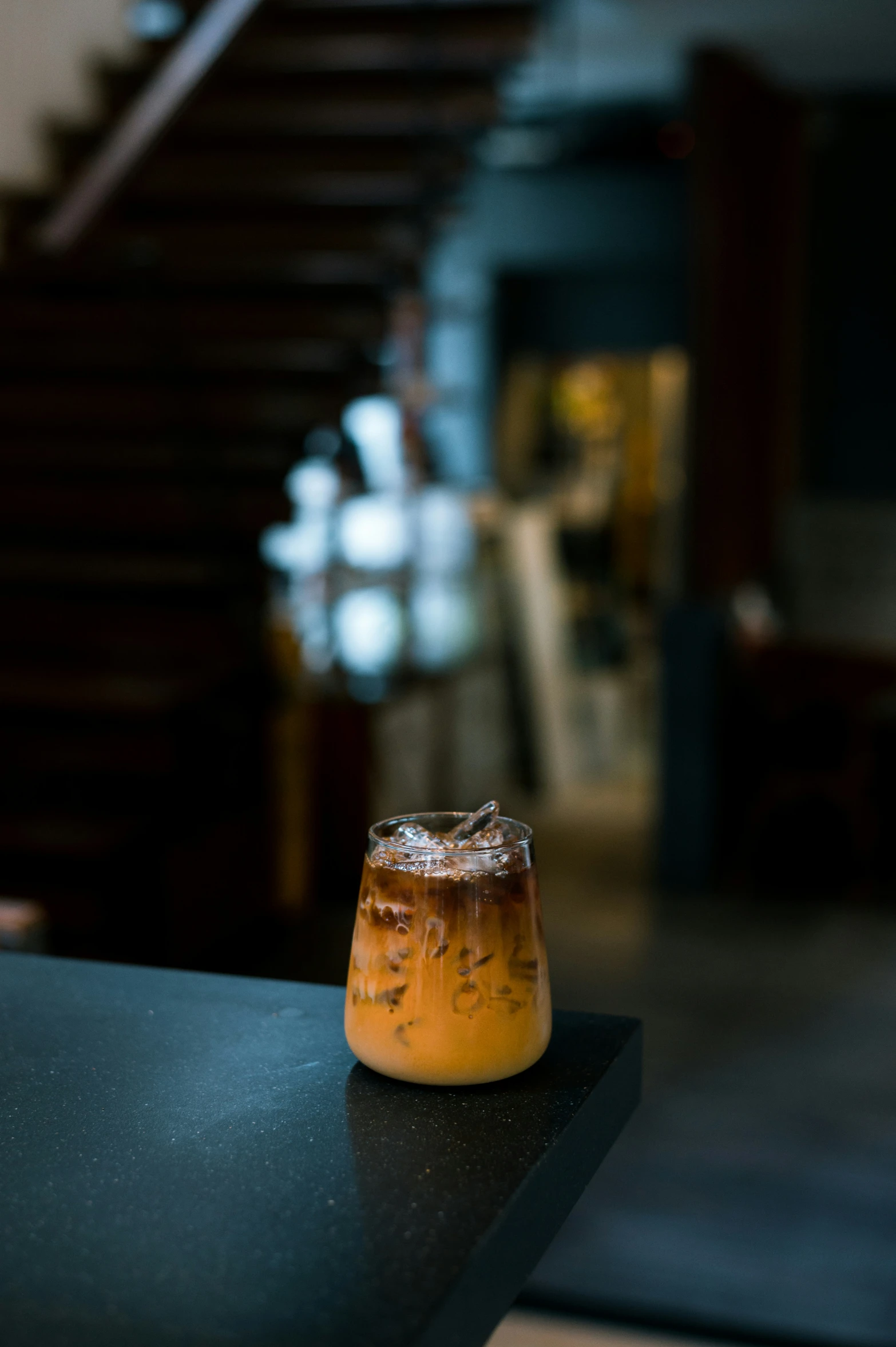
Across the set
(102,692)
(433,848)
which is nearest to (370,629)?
(102,692)

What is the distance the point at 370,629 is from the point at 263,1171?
5.64m

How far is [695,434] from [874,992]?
6.74ft

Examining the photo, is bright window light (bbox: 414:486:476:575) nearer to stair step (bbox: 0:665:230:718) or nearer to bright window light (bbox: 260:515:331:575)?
bright window light (bbox: 260:515:331:575)

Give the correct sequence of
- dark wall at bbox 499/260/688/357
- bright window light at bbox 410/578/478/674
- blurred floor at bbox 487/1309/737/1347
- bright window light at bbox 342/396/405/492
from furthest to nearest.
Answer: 1. dark wall at bbox 499/260/688/357
2. bright window light at bbox 342/396/405/492
3. bright window light at bbox 410/578/478/674
4. blurred floor at bbox 487/1309/737/1347

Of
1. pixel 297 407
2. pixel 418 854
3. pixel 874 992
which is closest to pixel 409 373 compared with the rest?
pixel 297 407

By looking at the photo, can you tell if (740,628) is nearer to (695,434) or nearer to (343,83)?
(695,434)

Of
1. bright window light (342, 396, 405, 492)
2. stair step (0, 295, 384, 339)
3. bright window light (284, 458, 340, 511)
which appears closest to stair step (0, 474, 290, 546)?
stair step (0, 295, 384, 339)

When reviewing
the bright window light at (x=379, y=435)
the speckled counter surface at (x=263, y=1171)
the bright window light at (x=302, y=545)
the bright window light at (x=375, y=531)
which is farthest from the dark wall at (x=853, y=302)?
the speckled counter surface at (x=263, y=1171)

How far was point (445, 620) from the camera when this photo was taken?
673cm

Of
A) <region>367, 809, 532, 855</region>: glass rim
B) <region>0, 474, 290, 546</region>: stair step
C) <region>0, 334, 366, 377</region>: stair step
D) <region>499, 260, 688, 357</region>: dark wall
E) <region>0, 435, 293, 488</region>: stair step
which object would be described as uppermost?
<region>499, 260, 688, 357</region>: dark wall

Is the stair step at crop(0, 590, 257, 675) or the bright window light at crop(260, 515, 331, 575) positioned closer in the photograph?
the stair step at crop(0, 590, 257, 675)

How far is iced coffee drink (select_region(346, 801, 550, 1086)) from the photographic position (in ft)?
3.10

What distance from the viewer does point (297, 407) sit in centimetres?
449

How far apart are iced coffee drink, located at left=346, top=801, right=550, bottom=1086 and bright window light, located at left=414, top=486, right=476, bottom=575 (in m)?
5.72
